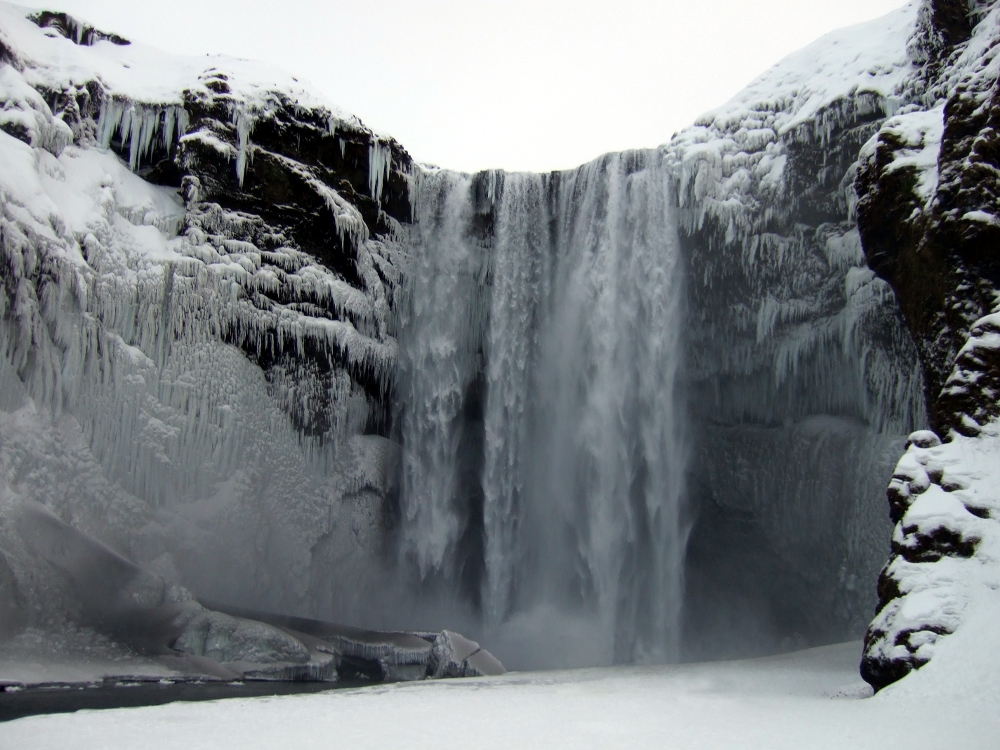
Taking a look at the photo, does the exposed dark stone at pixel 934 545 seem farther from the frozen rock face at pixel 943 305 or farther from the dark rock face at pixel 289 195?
the dark rock face at pixel 289 195

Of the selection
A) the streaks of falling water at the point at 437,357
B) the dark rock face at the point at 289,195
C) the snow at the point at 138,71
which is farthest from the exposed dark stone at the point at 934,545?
the snow at the point at 138,71

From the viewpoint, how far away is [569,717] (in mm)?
7160

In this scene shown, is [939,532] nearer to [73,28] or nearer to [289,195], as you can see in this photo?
[289,195]

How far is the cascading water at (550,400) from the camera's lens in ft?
53.2

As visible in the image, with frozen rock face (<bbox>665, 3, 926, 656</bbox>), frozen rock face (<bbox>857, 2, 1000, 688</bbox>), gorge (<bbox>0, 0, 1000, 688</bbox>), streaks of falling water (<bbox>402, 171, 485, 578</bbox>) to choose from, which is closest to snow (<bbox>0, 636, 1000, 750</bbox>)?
frozen rock face (<bbox>857, 2, 1000, 688</bbox>)

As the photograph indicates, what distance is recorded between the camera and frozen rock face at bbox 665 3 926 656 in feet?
47.6

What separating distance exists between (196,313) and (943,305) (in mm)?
11211

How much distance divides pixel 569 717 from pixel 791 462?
10.3 m

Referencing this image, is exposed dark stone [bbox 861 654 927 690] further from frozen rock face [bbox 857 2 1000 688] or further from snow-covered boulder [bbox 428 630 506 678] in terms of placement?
snow-covered boulder [bbox 428 630 506 678]

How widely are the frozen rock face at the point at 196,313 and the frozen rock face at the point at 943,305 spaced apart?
939 cm

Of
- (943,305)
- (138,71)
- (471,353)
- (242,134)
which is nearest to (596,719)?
(943,305)

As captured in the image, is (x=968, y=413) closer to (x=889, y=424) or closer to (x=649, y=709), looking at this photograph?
(x=649, y=709)

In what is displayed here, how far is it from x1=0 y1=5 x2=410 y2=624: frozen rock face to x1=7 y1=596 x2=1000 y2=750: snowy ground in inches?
208

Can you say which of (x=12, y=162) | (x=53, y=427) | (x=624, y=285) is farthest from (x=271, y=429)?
(x=624, y=285)
